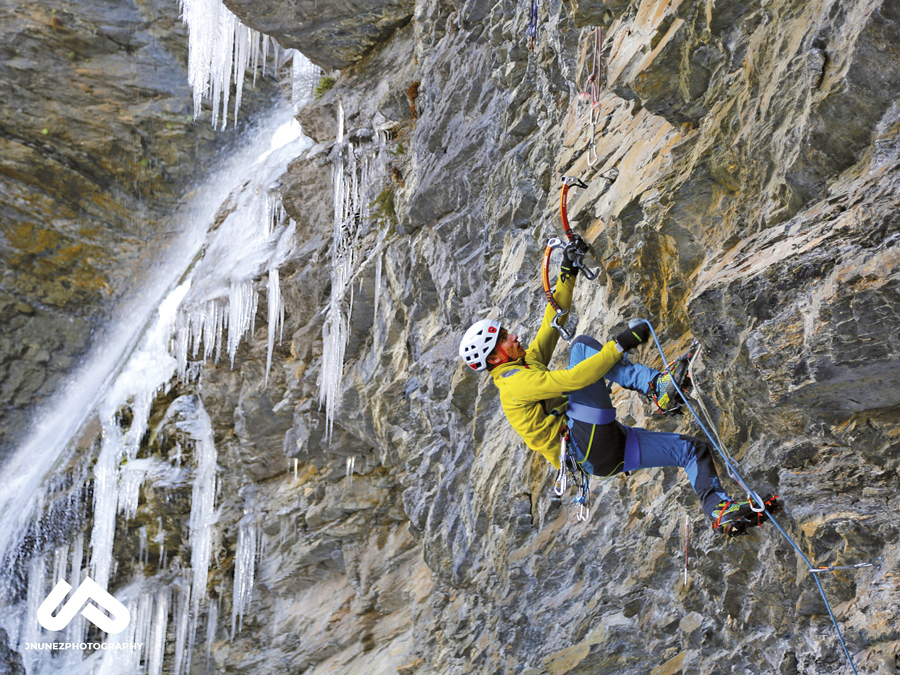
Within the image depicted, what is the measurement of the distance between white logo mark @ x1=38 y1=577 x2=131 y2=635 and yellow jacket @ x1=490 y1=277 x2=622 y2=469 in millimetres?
9969

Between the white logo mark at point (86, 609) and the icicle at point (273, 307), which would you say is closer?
the icicle at point (273, 307)

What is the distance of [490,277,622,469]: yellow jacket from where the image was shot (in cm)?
386

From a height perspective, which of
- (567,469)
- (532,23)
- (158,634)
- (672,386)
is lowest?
(158,634)

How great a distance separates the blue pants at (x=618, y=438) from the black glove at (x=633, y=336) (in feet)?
0.82

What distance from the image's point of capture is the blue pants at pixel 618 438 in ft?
13.0

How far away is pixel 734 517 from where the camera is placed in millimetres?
3504

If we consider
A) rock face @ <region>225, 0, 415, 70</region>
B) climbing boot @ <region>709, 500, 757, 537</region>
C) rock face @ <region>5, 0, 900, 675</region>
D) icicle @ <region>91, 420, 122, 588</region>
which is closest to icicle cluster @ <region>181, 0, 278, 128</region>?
rock face @ <region>225, 0, 415, 70</region>

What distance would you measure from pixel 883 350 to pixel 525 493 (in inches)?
141

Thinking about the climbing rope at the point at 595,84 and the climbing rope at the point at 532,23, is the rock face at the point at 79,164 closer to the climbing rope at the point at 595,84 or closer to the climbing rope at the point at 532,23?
the climbing rope at the point at 532,23

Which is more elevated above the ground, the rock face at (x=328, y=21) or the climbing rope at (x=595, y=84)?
the rock face at (x=328, y=21)

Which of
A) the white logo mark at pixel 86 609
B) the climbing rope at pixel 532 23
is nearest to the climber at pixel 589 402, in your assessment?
the climbing rope at pixel 532 23

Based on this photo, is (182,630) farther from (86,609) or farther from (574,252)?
(574,252)

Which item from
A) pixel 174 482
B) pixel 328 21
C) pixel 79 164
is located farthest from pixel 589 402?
pixel 79 164

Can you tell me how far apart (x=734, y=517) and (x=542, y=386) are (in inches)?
44.7
